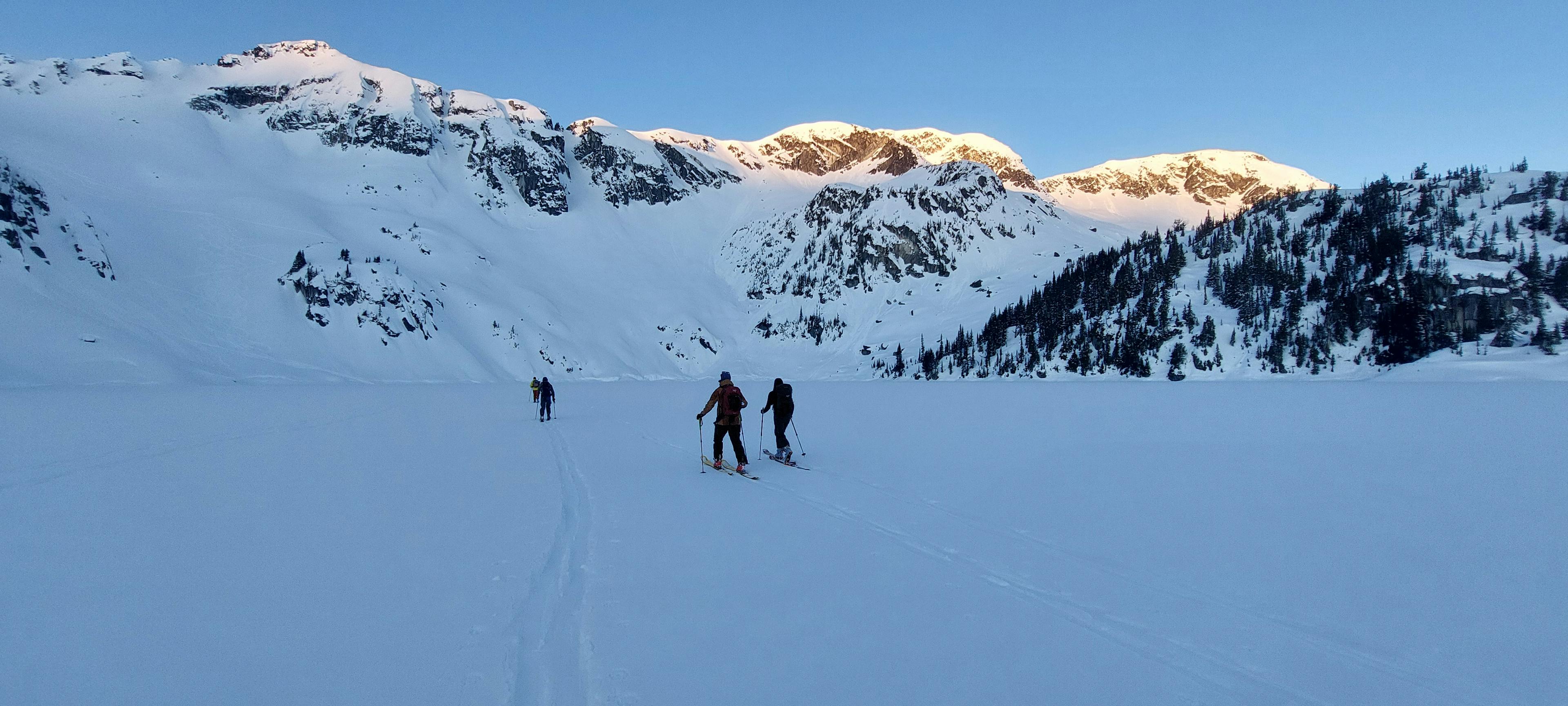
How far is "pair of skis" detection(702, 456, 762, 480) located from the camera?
45.8 ft

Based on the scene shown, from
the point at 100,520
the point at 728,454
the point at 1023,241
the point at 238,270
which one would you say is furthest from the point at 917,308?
the point at 100,520

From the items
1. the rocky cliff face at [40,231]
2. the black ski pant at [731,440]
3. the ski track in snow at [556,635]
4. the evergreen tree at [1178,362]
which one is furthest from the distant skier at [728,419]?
the rocky cliff face at [40,231]

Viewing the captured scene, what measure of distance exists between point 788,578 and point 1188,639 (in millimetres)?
3714

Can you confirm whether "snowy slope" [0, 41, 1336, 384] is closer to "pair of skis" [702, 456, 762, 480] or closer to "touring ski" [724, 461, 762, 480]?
"pair of skis" [702, 456, 762, 480]

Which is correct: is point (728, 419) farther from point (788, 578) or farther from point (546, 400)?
point (546, 400)

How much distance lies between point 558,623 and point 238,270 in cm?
12117

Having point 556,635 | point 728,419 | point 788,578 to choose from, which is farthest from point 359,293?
point 556,635

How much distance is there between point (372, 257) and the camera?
11331 cm

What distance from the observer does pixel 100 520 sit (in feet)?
27.2

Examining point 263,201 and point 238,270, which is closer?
point 238,270

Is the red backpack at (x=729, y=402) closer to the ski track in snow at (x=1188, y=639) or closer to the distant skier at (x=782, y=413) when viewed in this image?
the distant skier at (x=782, y=413)

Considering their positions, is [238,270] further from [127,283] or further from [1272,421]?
[1272,421]

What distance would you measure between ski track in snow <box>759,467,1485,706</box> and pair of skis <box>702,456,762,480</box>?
19.7 ft

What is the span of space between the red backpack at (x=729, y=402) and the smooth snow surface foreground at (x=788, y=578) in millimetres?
1719
